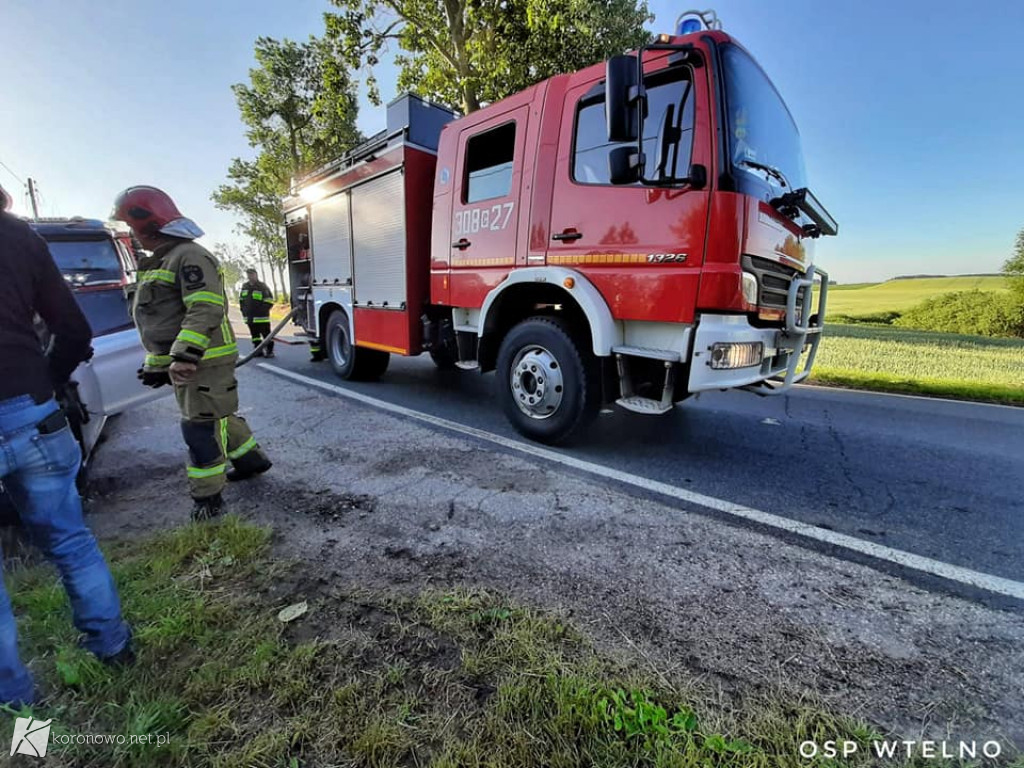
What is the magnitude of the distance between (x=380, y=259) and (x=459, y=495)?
3489mm

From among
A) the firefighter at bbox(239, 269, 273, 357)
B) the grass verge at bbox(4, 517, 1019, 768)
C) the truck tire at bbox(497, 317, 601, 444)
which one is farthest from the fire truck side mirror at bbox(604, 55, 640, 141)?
the firefighter at bbox(239, 269, 273, 357)

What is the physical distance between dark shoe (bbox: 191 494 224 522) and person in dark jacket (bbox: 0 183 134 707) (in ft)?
3.21

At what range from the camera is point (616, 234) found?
317 centimetres

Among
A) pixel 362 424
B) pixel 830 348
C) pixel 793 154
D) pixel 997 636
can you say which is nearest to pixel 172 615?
pixel 362 424

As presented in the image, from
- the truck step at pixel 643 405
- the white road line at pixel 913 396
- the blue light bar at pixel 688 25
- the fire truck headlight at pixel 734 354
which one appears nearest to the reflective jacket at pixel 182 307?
the truck step at pixel 643 405

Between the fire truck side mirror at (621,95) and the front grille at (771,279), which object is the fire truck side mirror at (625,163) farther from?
the front grille at (771,279)

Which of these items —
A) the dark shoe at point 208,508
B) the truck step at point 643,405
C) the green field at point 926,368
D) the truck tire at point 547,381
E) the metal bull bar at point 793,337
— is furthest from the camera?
the green field at point 926,368

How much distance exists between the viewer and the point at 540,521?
2.47 m

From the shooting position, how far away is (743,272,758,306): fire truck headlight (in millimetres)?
2820

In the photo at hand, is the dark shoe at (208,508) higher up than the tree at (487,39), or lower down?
lower down

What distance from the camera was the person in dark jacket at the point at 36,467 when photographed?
1.30 meters

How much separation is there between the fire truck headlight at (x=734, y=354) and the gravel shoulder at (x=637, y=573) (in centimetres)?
96

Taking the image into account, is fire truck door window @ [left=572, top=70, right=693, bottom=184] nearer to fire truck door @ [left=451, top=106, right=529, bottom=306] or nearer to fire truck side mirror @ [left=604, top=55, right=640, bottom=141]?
fire truck side mirror @ [left=604, top=55, right=640, bottom=141]

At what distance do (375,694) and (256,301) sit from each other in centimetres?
879
